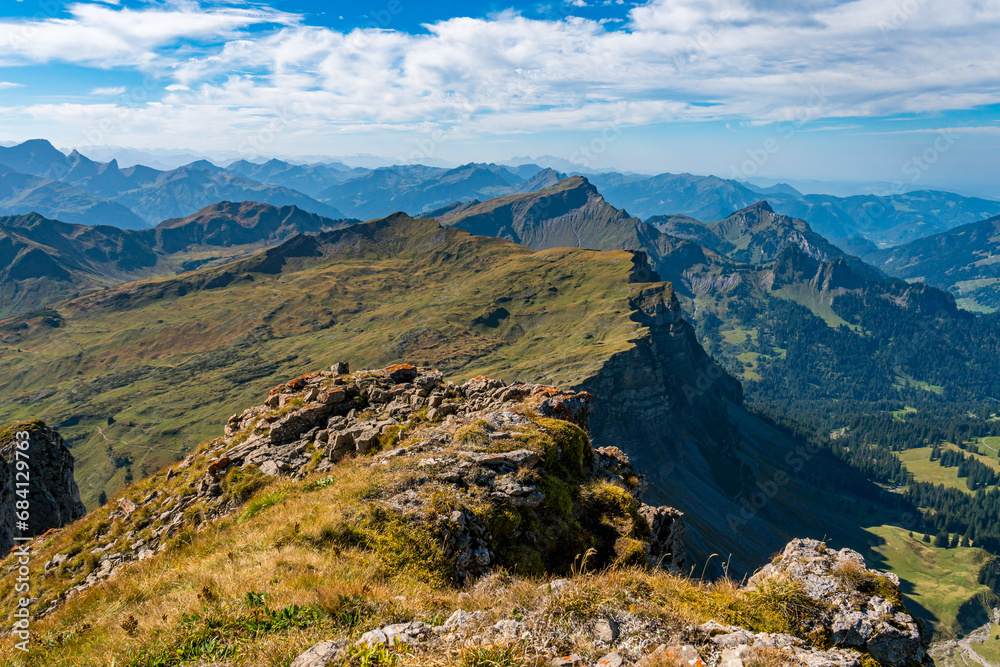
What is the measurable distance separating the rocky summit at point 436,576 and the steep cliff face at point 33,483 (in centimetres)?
1275

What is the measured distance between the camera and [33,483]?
3244 cm

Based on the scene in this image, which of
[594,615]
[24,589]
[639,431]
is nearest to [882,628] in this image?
[594,615]

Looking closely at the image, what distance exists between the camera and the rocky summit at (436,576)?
808 centimetres

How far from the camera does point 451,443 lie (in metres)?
17.5

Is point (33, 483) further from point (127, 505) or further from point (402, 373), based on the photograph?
point (402, 373)

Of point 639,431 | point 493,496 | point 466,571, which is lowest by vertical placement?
point 639,431

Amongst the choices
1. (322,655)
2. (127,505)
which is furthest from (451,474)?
(127,505)

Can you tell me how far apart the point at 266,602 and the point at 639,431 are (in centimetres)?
19022

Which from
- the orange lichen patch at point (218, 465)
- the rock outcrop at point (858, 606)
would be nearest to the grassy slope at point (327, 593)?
the rock outcrop at point (858, 606)

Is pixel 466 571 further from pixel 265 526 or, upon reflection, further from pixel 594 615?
pixel 265 526

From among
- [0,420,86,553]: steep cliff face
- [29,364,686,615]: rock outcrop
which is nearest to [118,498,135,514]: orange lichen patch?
[29,364,686,615]: rock outcrop

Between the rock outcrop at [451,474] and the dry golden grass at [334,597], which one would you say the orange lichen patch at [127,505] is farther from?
the dry golden grass at [334,597]

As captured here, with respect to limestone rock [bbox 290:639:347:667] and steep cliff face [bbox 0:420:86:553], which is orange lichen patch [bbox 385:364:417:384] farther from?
steep cliff face [bbox 0:420:86:553]

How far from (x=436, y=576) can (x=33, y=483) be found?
37.6 meters
